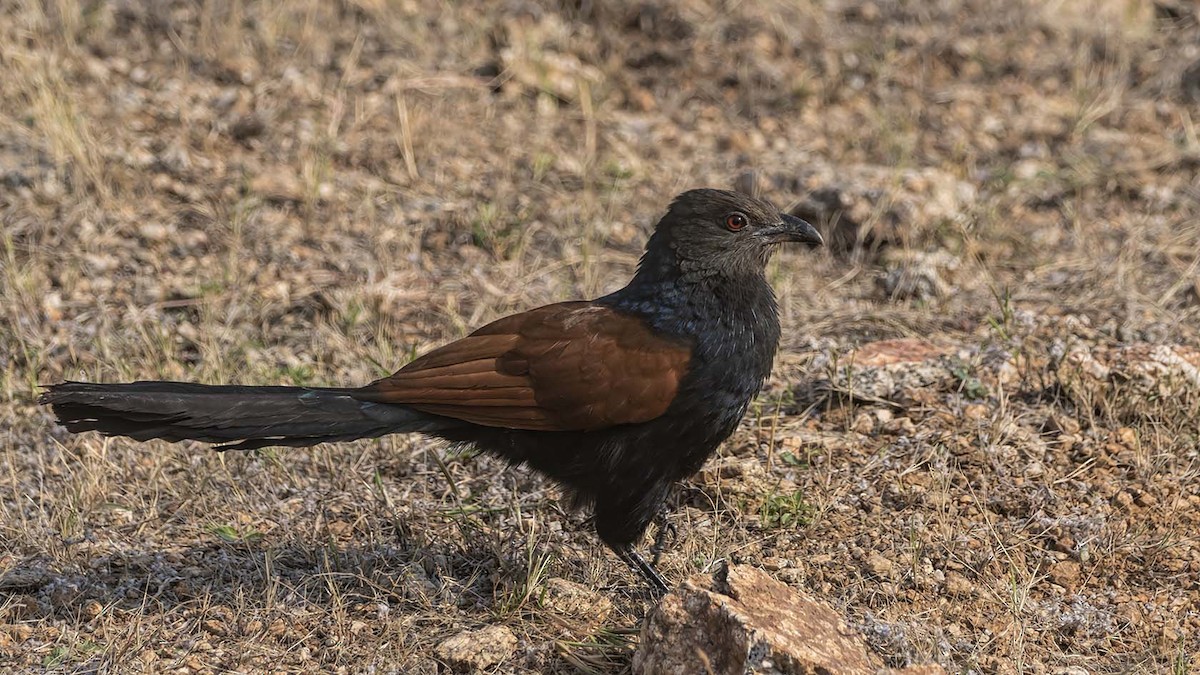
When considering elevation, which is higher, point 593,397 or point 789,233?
point 789,233

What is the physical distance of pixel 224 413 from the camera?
3.26m

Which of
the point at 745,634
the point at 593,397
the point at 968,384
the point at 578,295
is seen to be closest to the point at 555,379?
the point at 593,397

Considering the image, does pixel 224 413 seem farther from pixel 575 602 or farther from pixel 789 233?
pixel 789 233

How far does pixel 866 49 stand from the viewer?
710 cm

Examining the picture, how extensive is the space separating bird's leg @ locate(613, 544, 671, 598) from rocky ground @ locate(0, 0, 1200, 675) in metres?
0.11

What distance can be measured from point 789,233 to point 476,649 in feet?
4.93

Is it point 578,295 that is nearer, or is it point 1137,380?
point 1137,380

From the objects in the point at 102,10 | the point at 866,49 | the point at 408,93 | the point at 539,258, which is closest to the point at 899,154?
the point at 866,49

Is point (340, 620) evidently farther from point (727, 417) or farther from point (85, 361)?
point (85, 361)

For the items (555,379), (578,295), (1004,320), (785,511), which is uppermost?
(555,379)

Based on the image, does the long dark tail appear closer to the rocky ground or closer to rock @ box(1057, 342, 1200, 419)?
the rocky ground

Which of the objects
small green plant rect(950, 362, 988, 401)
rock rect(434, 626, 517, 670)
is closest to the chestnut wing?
rock rect(434, 626, 517, 670)

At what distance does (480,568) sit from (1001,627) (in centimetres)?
144

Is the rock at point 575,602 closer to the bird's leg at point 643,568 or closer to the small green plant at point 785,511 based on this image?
the bird's leg at point 643,568
